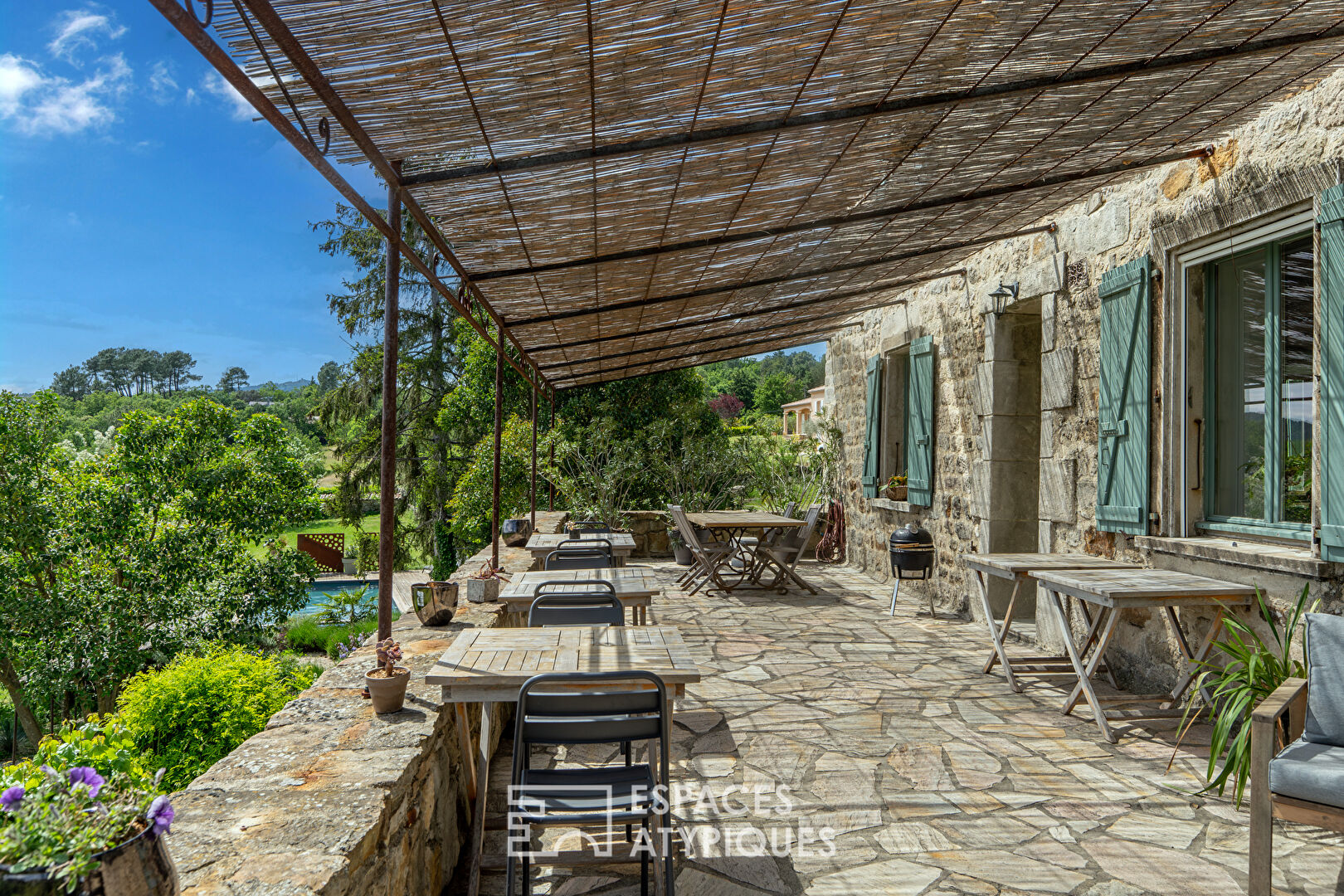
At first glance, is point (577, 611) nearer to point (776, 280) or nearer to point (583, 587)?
point (583, 587)

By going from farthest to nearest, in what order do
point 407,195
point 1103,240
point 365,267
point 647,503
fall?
point 365,267, point 647,503, point 1103,240, point 407,195

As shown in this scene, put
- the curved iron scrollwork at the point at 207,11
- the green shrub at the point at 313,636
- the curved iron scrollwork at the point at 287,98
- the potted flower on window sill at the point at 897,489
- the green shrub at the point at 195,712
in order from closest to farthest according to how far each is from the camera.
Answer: the curved iron scrollwork at the point at 207,11 < the curved iron scrollwork at the point at 287,98 < the green shrub at the point at 195,712 < the potted flower on window sill at the point at 897,489 < the green shrub at the point at 313,636

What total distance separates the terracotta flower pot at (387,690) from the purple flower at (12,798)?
1409 mm

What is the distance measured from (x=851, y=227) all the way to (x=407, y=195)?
8.97 feet

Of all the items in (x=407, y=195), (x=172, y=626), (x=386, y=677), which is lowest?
(x=172, y=626)

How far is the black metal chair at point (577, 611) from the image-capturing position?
10.2 ft

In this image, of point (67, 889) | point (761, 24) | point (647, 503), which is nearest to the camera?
point (67, 889)

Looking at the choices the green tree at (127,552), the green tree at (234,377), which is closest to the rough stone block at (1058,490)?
the green tree at (127,552)

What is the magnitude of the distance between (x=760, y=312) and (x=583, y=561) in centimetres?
309

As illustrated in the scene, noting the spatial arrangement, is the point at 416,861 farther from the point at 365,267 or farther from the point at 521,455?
the point at 365,267

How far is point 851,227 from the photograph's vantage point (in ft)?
15.5

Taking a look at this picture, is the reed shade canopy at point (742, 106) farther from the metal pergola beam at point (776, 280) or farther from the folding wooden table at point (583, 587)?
the folding wooden table at point (583, 587)

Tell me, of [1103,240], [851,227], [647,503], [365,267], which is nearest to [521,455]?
[647,503]

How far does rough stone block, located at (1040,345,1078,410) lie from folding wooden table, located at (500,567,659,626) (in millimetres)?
2734
